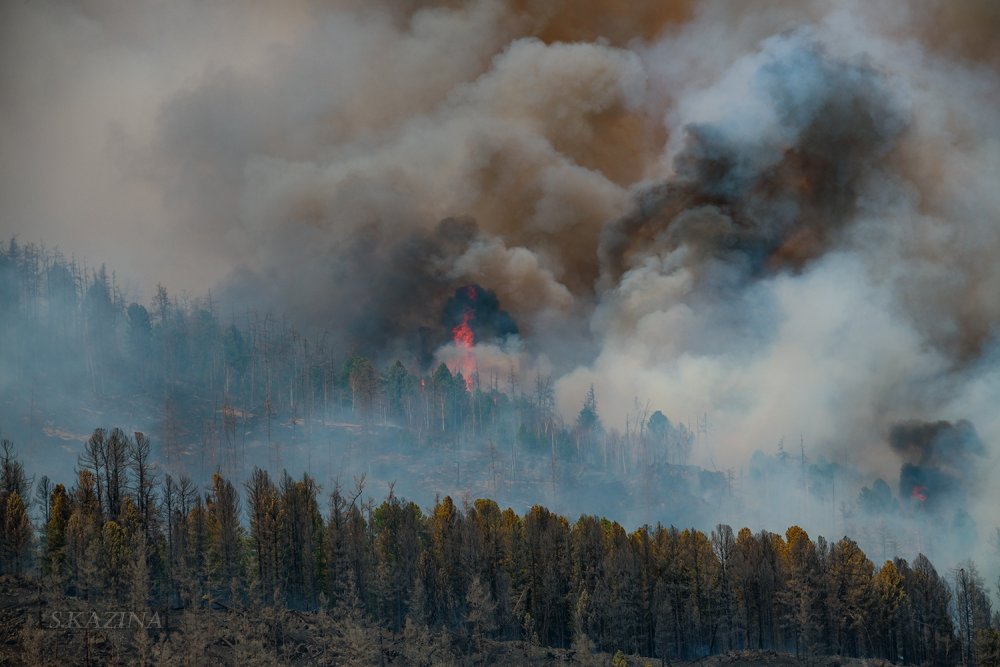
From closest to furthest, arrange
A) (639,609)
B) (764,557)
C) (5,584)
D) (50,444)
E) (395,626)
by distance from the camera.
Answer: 1. (5,584)
2. (395,626)
3. (639,609)
4. (764,557)
5. (50,444)

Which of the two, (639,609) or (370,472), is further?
(370,472)

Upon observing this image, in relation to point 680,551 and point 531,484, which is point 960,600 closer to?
point 680,551

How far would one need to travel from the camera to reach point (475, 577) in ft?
374

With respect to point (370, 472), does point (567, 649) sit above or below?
below

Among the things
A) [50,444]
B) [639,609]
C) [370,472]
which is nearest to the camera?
[639,609]

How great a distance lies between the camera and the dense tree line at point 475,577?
107750 mm

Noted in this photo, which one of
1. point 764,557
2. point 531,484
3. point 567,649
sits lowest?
point 567,649

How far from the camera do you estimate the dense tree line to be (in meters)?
108

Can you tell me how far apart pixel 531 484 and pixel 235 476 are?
53.0 metres

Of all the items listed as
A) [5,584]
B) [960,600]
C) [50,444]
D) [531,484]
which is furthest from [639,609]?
[50,444]

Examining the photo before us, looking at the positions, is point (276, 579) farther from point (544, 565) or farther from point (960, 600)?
point (960, 600)

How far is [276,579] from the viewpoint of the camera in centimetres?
11406

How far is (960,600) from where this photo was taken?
128875 mm

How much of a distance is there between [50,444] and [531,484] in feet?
267
